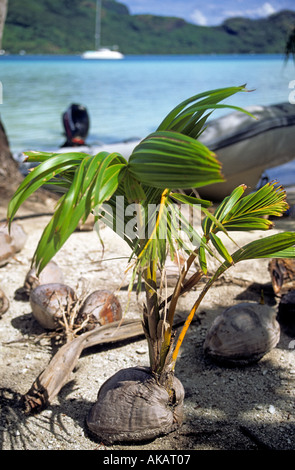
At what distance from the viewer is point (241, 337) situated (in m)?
2.46

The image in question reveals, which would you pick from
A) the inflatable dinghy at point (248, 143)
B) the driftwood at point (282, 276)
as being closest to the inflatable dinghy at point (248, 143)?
the inflatable dinghy at point (248, 143)

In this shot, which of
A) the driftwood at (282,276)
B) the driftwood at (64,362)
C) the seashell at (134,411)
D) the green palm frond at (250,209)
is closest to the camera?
the green palm frond at (250,209)

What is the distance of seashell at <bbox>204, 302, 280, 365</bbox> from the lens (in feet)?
8.10

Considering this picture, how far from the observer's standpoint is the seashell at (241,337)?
2.47 meters

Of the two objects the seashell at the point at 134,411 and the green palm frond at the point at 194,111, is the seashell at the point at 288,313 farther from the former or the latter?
the green palm frond at the point at 194,111

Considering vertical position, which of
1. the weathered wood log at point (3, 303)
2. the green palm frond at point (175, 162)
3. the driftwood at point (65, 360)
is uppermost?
the green palm frond at point (175, 162)

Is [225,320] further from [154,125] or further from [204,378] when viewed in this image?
[154,125]

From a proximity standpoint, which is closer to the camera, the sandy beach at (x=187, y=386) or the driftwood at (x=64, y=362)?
the sandy beach at (x=187, y=386)

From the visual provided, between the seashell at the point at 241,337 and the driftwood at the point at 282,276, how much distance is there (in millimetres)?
599

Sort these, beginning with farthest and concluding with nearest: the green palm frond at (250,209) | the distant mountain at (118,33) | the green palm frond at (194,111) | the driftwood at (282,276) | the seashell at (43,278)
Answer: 1. the distant mountain at (118,33)
2. the seashell at (43,278)
3. the driftwood at (282,276)
4. the green palm frond at (250,209)
5. the green palm frond at (194,111)

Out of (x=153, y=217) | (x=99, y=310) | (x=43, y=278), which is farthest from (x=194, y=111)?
(x=43, y=278)

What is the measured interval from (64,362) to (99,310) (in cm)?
46

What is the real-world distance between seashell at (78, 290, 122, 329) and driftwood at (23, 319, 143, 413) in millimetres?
77
